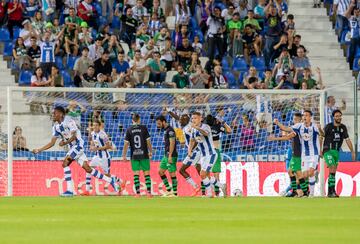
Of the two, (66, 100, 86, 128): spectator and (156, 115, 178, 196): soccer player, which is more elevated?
(66, 100, 86, 128): spectator

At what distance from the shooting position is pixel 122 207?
63.8ft

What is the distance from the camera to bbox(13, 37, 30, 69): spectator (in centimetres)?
3014

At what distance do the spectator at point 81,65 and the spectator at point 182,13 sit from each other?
342 cm

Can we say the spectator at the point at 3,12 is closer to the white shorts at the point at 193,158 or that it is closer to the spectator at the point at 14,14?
the spectator at the point at 14,14

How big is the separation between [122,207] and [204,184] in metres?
6.21

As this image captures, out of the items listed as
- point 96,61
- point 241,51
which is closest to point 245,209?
point 96,61

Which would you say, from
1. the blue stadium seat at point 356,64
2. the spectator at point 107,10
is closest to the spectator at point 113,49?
the spectator at point 107,10

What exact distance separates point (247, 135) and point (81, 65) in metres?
4.95

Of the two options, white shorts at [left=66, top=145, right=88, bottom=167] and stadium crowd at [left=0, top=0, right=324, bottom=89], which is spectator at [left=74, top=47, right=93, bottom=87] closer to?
stadium crowd at [left=0, top=0, right=324, bottom=89]

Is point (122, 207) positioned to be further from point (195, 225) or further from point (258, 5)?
point (258, 5)

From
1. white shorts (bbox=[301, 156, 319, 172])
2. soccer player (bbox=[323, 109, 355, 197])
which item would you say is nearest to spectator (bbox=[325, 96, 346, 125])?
white shorts (bbox=[301, 156, 319, 172])

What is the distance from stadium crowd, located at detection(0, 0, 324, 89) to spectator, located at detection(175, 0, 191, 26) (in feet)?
0.09

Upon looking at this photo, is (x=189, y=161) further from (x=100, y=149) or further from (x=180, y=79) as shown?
(x=180, y=79)

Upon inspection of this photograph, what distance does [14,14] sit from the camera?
31.2 metres
